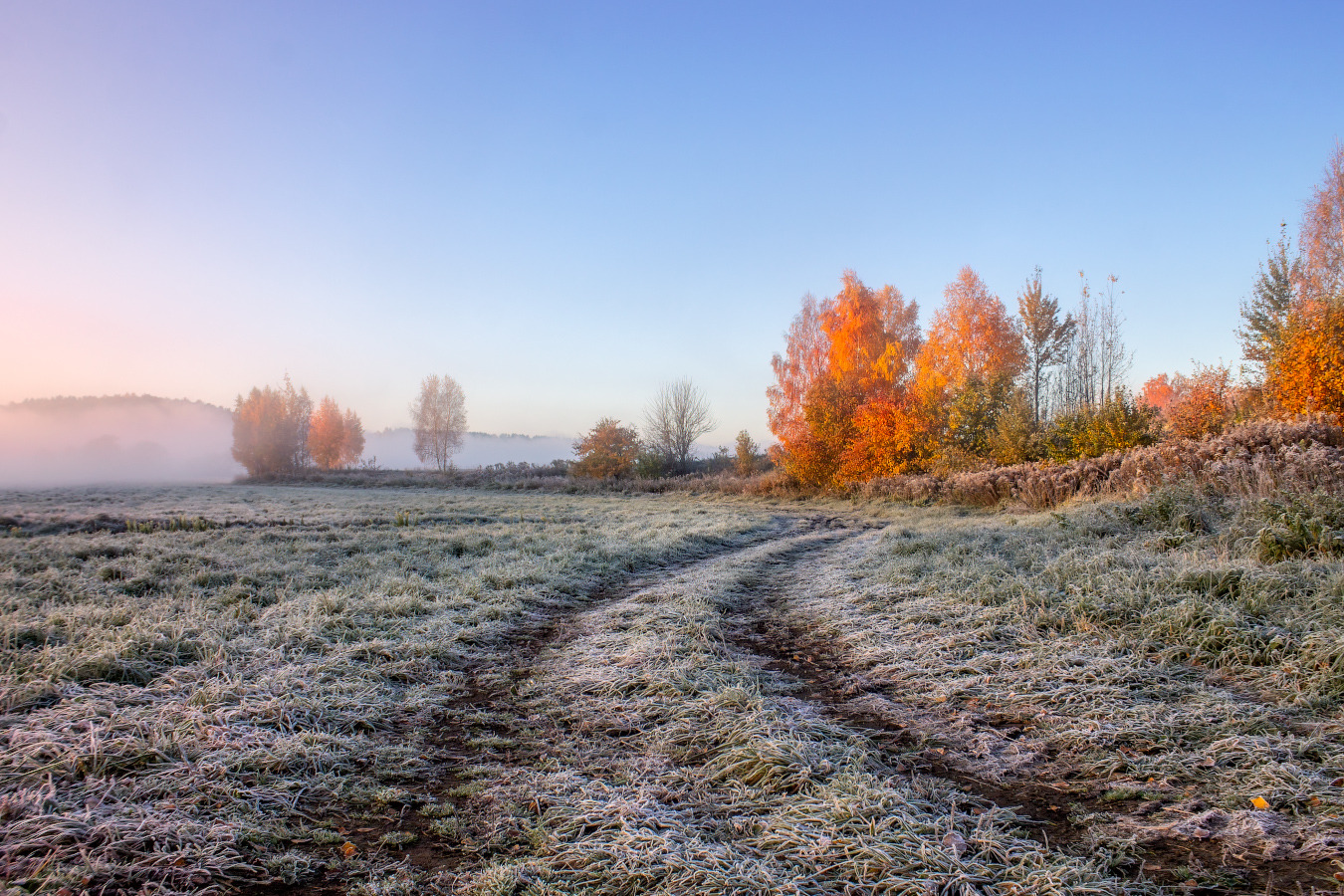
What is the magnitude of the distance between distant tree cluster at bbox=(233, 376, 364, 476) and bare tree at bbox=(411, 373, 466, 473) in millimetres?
9154

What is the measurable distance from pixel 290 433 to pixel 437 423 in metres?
13.0

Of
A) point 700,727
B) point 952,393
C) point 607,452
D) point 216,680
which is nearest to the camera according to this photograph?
point 700,727

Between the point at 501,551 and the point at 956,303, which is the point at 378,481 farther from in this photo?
the point at 956,303

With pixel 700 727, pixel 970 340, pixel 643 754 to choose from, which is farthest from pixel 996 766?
pixel 970 340

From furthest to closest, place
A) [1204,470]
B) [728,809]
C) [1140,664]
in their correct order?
1. [1204,470]
2. [1140,664]
3. [728,809]

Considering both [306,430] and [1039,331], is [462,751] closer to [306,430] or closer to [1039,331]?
[1039,331]

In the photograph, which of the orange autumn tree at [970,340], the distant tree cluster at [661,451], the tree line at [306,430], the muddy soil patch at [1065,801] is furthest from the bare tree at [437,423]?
the muddy soil patch at [1065,801]

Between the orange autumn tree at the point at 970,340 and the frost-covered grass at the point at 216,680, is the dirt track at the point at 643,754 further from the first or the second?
the orange autumn tree at the point at 970,340

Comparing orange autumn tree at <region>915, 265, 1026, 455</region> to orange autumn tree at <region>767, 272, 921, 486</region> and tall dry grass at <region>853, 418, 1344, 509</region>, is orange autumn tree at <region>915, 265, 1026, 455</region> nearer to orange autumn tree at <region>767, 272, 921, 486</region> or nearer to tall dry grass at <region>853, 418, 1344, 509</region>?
orange autumn tree at <region>767, 272, 921, 486</region>

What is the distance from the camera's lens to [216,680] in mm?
4297

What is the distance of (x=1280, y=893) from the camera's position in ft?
7.53

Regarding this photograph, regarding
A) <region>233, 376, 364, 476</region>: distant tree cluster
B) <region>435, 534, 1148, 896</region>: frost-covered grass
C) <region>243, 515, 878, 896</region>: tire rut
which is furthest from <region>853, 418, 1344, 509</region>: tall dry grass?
<region>233, 376, 364, 476</region>: distant tree cluster

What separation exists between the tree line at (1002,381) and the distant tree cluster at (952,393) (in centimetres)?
5

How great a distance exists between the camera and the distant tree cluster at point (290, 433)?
5275 centimetres
